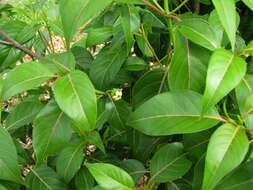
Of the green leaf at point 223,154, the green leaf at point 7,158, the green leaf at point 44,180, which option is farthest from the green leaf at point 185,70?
the green leaf at point 44,180

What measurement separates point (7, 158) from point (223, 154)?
1.59ft

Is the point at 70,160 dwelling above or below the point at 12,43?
below

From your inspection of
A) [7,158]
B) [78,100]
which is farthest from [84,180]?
[78,100]

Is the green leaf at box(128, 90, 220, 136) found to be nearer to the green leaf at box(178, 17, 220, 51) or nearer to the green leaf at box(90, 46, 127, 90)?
the green leaf at box(178, 17, 220, 51)

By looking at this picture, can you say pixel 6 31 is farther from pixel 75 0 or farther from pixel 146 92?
pixel 75 0

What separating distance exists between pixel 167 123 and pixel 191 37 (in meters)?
0.20

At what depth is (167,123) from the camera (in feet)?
3.35

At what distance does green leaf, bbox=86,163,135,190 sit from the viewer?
100 centimetres

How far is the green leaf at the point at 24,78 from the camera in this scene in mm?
965

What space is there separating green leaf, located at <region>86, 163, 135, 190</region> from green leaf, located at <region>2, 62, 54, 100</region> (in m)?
0.23

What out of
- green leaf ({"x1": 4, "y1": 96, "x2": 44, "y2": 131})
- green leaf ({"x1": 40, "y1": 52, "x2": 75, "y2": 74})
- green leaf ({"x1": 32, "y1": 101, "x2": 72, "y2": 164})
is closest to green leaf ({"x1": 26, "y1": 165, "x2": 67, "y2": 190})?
green leaf ({"x1": 4, "y1": 96, "x2": 44, "y2": 131})

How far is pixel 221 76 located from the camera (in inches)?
32.1

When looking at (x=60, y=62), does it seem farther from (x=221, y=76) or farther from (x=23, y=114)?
(x=221, y=76)

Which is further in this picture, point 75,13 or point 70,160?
point 70,160
